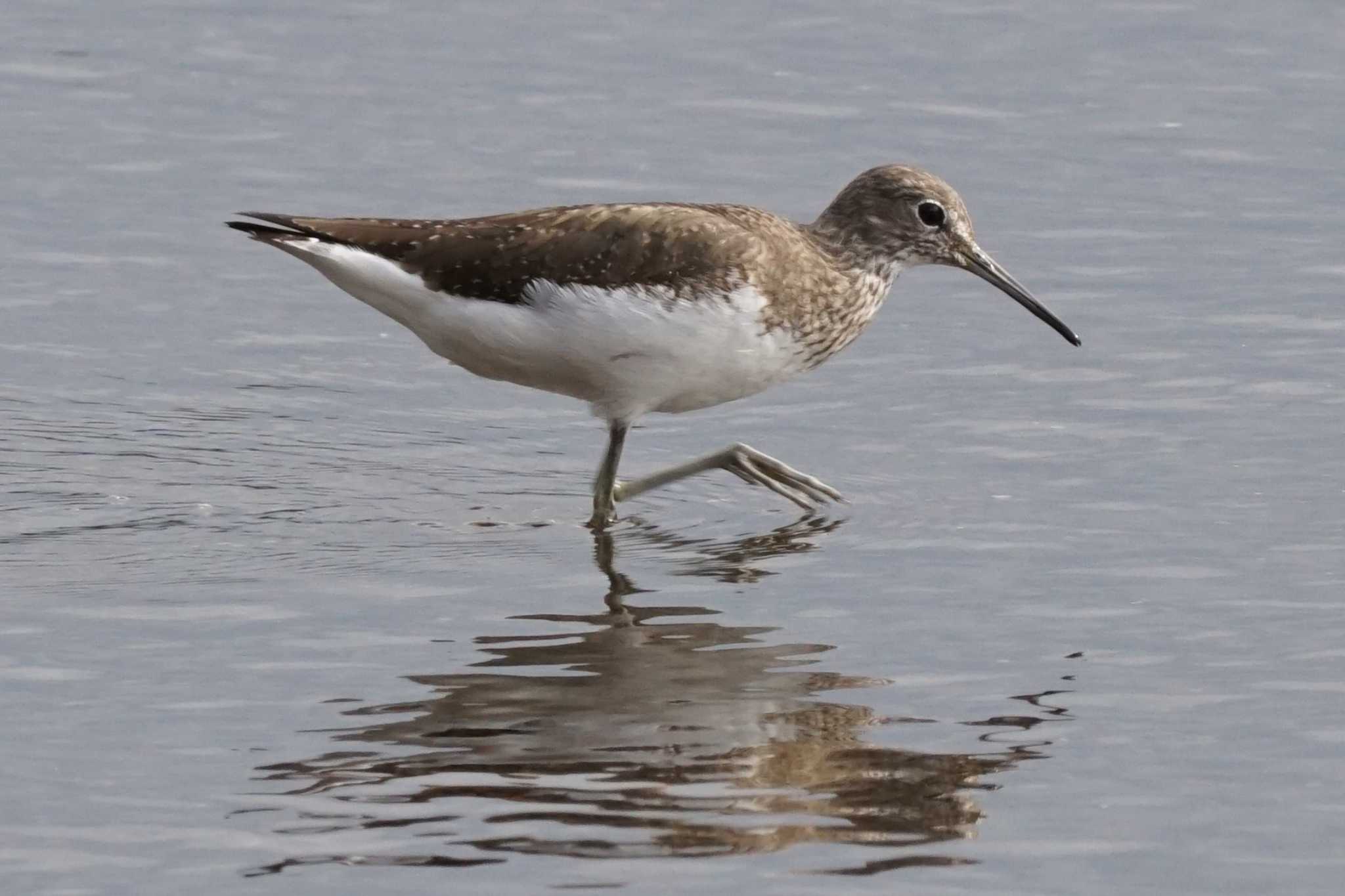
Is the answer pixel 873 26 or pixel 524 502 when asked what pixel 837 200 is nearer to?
pixel 524 502

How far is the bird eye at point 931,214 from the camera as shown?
1192 cm

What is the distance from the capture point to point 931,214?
12.0 m

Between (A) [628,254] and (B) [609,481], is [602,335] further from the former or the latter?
(B) [609,481]

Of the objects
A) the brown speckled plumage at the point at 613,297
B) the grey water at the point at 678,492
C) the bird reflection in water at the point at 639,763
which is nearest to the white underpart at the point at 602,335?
the brown speckled plumage at the point at 613,297

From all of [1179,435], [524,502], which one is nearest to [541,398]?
[524,502]

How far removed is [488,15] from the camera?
2022 centimetres

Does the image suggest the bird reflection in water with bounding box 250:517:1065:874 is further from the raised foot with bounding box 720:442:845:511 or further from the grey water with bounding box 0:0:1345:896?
the raised foot with bounding box 720:442:845:511

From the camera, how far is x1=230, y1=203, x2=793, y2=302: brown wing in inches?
424

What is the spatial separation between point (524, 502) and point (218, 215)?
16.7ft

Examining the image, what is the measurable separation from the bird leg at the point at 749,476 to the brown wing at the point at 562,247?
944 millimetres

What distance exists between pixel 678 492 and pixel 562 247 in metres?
1.69

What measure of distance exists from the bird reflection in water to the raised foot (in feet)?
6.23

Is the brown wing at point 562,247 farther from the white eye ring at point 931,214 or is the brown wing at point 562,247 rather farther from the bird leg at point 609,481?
the white eye ring at point 931,214

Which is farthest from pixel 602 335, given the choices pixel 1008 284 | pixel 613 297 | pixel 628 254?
pixel 1008 284
